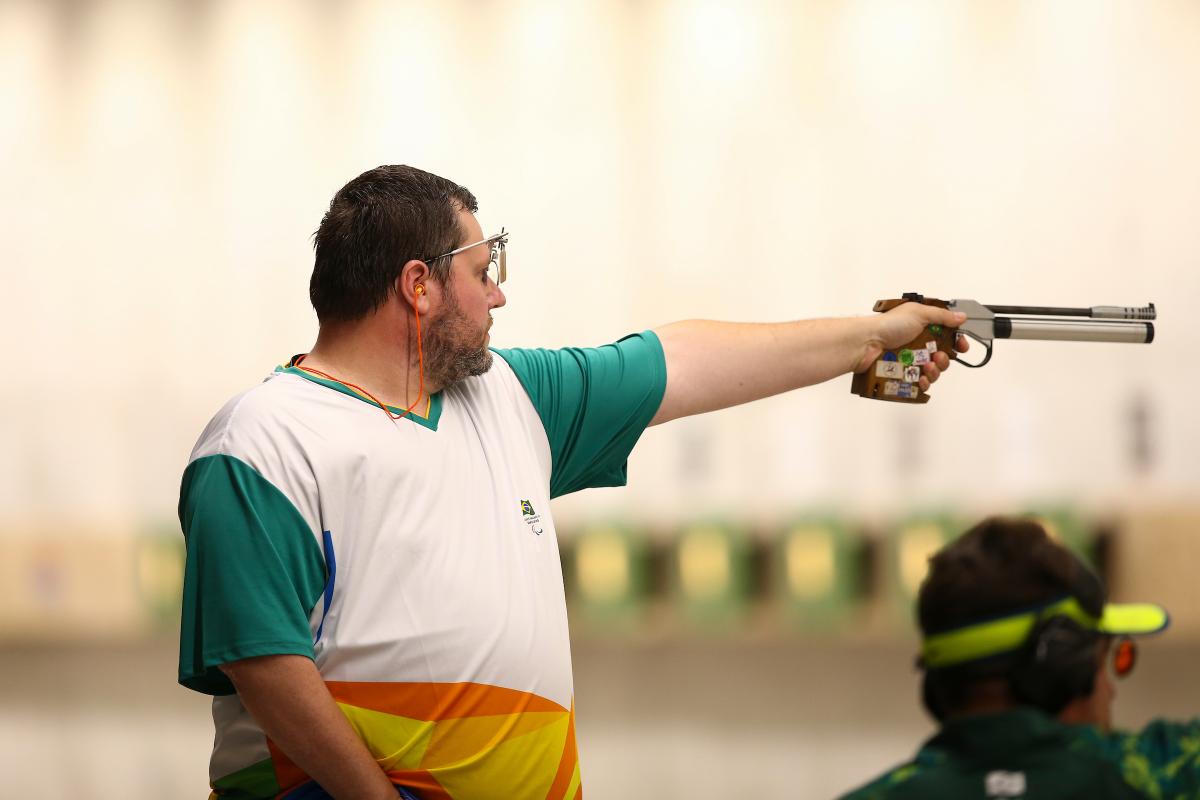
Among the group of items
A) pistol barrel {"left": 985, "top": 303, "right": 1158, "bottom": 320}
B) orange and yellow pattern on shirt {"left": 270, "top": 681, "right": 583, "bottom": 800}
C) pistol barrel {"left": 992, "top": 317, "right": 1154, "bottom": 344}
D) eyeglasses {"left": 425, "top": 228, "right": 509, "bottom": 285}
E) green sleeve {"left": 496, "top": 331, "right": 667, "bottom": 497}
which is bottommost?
orange and yellow pattern on shirt {"left": 270, "top": 681, "right": 583, "bottom": 800}

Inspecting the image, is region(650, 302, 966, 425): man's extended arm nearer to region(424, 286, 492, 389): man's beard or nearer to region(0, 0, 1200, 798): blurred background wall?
region(424, 286, 492, 389): man's beard

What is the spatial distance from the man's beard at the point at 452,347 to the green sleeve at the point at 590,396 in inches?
5.7

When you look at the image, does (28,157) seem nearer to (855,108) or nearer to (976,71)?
(855,108)

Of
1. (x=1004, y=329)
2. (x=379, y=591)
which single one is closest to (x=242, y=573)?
(x=379, y=591)

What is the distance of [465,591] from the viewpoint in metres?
1.46

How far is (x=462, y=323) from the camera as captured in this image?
5.20 feet

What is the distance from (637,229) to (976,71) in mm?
980

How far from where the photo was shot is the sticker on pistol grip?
194cm

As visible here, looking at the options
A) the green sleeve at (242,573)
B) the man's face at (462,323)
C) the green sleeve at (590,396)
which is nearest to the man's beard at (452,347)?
the man's face at (462,323)

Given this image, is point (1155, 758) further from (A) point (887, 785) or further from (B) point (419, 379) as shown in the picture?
(B) point (419, 379)

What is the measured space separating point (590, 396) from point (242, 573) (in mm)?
590

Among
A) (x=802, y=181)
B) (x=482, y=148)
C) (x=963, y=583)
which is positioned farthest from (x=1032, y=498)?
(x=963, y=583)

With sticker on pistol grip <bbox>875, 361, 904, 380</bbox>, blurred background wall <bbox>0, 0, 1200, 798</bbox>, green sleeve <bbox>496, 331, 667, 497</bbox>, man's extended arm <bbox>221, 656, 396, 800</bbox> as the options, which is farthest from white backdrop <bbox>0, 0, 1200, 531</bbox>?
man's extended arm <bbox>221, 656, 396, 800</bbox>

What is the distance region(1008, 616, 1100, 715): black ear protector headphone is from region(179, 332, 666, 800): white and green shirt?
68 cm
